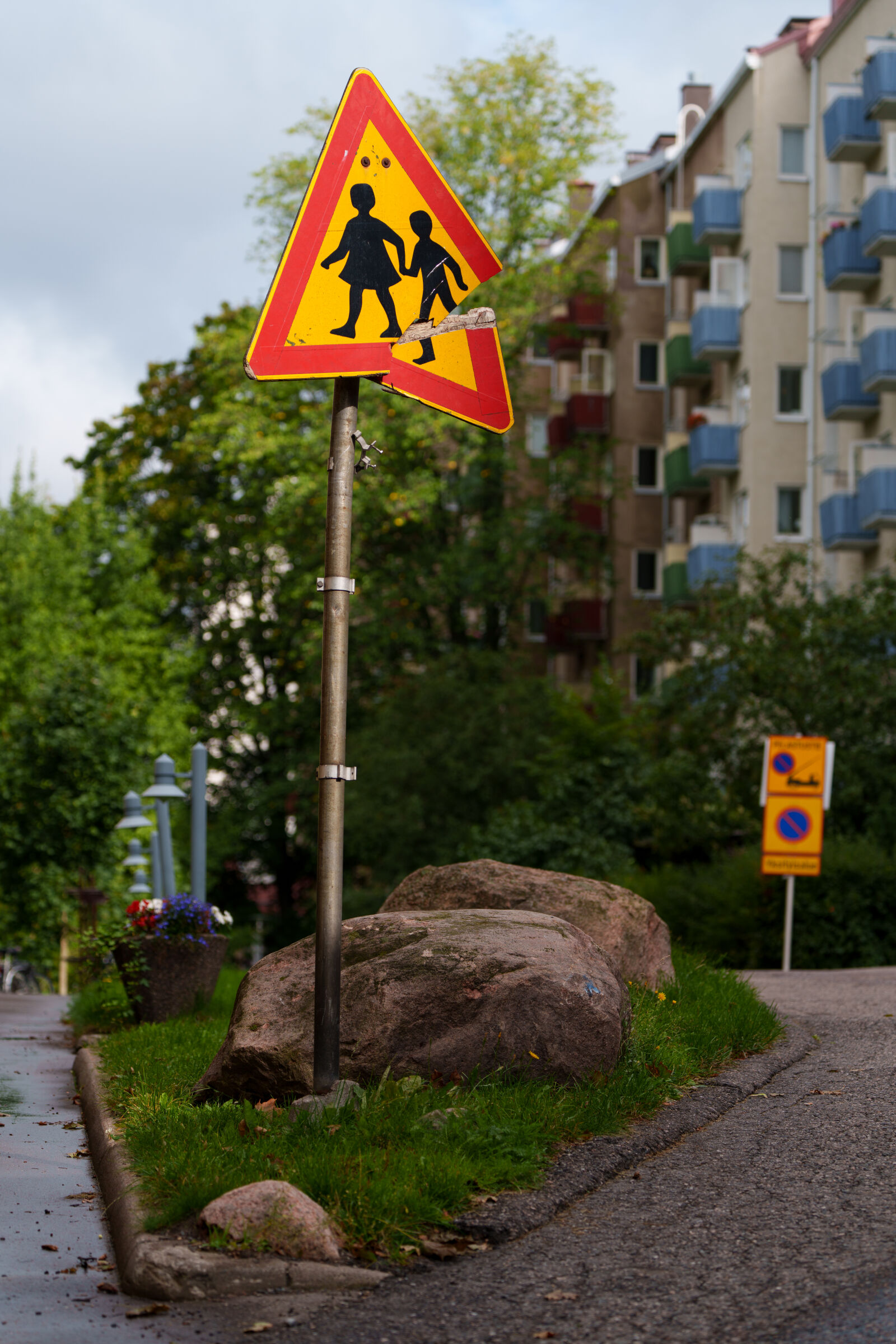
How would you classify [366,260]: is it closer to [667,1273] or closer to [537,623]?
[667,1273]

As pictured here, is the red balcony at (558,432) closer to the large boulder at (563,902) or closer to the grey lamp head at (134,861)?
the grey lamp head at (134,861)

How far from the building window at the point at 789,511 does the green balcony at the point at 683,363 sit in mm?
4626

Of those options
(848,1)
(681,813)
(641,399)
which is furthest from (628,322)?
(681,813)

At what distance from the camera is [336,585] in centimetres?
696

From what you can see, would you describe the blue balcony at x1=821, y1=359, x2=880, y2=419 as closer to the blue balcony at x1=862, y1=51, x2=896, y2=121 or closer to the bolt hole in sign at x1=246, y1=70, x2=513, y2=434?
the blue balcony at x1=862, y1=51, x2=896, y2=121

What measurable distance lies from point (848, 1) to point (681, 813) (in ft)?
72.4

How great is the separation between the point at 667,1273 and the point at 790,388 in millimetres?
39450

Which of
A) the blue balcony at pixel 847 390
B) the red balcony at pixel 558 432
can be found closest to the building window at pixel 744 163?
the blue balcony at pixel 847 390

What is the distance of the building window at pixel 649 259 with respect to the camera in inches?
1982

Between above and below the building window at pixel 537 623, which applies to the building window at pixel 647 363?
above

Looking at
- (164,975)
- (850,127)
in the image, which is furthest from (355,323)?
(850,127)

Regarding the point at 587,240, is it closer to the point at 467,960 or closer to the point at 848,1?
the point at 848,1

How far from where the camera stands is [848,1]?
4138 centimetres

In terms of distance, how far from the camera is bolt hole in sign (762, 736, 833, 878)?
20.1 m
